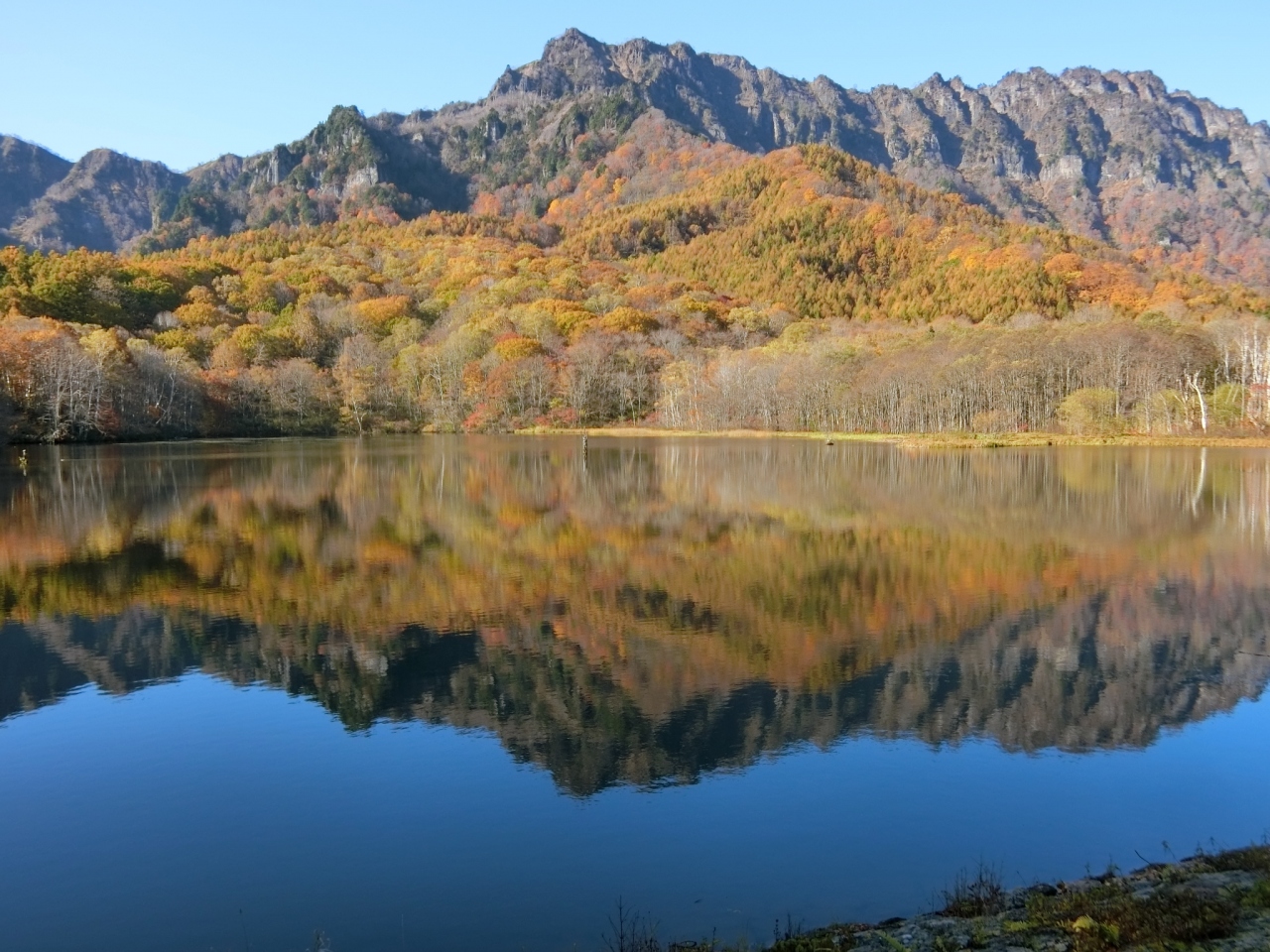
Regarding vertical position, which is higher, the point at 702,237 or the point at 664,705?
the point at 702,237

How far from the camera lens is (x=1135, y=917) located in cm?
547

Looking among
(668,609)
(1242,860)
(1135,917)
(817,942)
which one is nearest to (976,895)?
(1135,917)

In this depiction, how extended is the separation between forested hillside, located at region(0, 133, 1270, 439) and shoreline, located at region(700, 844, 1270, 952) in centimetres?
6318

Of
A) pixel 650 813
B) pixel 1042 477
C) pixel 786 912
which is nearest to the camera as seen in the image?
pixel 786 912

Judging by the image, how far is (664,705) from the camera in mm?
11031

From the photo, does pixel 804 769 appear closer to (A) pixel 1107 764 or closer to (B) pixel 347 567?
(A) pixel 1107 764

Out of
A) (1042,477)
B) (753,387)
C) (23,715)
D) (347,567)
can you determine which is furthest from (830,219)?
(23,715)

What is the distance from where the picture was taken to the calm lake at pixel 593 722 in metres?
7.06

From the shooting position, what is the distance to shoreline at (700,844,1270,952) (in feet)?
17.1

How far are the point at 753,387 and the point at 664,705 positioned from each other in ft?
237

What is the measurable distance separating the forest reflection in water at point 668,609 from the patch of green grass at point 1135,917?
383 centimetres

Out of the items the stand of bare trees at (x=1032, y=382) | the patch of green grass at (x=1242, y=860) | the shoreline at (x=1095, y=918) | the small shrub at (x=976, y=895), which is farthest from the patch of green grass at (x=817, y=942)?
the stand of bare trees at (x=1032, y=382)

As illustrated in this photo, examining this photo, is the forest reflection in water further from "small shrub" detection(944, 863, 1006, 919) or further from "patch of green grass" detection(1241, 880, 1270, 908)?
"patch of green grass" detection(1241, 880, 1270, 908)

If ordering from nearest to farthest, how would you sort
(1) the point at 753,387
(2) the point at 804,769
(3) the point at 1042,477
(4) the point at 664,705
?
(2) the point at 804,769
(4) the point at 664,705
(3) the point at 1042,477
(1) the point at 753,387
